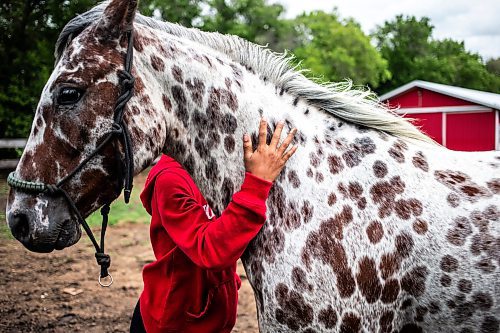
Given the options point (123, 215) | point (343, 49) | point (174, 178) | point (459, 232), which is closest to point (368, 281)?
point (459, 232)

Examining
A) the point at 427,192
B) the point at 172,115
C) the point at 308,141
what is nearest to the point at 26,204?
the point at 172,115

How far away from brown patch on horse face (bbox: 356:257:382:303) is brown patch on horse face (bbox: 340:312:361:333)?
0.32ft

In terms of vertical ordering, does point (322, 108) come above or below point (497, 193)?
above

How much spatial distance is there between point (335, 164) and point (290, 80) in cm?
55

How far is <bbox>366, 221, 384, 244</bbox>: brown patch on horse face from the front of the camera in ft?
6.65

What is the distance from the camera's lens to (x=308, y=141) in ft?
7.32

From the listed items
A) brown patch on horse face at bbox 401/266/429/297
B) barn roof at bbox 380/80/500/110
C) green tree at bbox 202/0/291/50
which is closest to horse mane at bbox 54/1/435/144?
brown patch on horse face at bbox 401/266/429/297

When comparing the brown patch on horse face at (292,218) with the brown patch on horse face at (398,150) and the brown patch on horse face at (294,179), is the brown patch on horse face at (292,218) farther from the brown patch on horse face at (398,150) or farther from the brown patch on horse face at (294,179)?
the brown patch on horse face at (398,150)

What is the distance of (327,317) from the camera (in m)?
1.95

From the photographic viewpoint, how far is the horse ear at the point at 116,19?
2.10 m

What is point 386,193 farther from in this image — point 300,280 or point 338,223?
point 300,280

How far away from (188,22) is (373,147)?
29.3m

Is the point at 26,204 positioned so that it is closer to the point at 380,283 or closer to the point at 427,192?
the point at 380,283

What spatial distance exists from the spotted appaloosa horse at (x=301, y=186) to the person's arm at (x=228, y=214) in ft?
0.37
